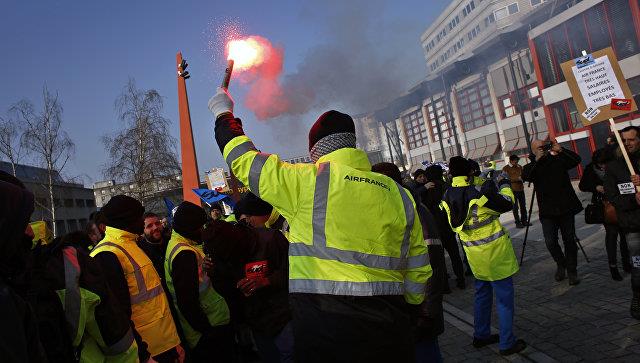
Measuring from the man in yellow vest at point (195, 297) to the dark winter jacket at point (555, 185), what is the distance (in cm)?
479

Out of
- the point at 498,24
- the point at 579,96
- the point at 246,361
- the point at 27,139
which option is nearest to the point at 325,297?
the point at 246,361

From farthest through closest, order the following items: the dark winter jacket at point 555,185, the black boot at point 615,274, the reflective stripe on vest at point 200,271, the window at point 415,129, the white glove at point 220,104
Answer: the window at point 415,129 → the dark winter jacket at point 555,185 → the black boot at point 615,274 → the reflective stripe on vest at point 200,271 → the white glove at point 220,104

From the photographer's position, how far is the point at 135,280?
10.8 ft

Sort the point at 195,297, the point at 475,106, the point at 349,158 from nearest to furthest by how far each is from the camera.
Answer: the point at 349,158, the point at 195,297, the point at 475,106

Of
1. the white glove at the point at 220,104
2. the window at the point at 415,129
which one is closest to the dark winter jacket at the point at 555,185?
the white glove at the point at 220,104

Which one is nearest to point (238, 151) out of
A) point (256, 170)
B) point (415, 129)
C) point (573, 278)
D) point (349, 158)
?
point (256, 170)

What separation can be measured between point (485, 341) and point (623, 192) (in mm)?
2151

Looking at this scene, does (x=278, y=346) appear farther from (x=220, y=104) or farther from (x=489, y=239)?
(x=489, y=239)

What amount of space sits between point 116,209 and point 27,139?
82.9 ft

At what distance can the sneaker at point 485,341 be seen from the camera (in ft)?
15.4

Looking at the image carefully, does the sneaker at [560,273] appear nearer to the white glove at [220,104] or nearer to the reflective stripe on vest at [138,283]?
the reflective stripe on vest at [138,283]

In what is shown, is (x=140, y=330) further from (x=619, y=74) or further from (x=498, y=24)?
(x=498, y=24)

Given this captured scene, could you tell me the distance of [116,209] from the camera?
3.52 m

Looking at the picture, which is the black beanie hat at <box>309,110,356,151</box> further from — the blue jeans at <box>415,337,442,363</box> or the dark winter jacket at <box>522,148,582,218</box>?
the dark winter jacket at <box>522,148,582,218</box>
